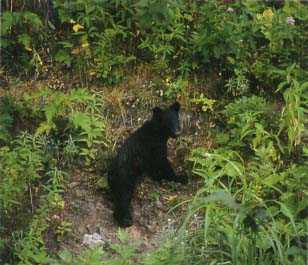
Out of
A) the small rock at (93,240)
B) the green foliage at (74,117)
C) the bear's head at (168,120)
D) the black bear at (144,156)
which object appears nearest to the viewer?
the small rock at (93,240)

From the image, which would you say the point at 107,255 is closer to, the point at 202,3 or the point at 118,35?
the point at 118,35

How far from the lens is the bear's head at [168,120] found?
6629 mm

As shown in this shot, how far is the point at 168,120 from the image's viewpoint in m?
6.62

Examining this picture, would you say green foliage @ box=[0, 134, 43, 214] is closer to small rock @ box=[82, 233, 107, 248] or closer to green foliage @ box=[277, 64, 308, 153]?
small rock @ box=[82, 233, 107, 248]

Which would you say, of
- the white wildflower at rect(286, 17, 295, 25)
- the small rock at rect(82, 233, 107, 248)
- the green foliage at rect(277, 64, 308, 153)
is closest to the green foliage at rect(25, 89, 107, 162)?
the small rock at rect(82, 233, 107, 248)

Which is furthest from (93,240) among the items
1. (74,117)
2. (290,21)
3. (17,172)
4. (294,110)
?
(290,21)

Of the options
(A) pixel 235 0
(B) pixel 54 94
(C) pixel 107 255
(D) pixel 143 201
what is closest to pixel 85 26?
(B) pixel 54 94

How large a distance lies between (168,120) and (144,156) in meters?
0.38

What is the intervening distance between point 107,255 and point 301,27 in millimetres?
3225

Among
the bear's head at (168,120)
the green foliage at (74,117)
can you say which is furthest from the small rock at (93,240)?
the bear's head at (168,120)

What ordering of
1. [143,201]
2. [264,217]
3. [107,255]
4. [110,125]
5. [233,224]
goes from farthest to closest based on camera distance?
[110,125]
[143,201]
[107,255]
[233,224]
[264,217]

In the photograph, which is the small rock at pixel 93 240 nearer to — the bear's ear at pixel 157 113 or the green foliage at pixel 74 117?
the green foliage at pixel 74 117

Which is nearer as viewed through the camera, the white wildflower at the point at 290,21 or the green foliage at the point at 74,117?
the green foliage at the point at 74,117

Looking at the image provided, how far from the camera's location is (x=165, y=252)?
4879mm
